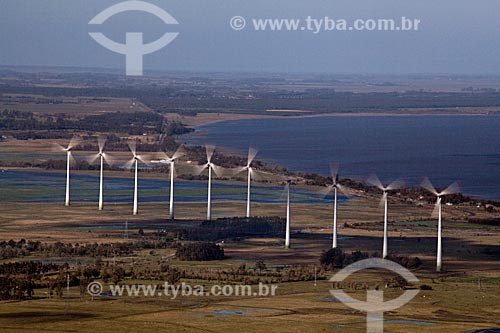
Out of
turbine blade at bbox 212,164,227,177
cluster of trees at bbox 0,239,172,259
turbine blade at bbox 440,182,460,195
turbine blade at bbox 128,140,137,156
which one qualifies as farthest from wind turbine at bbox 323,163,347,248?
turbine blade at bbox 128,140,137,156

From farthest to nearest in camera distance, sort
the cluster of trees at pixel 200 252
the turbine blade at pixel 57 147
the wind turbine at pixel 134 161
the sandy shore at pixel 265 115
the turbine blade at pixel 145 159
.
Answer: the sandy shore at pixel 265 115 → the turbine blade at pixel 57 147 → the turbine blade at pixel 145 159 → the wind turbine at pixel 134 161 → the cluster of trees at pixel 200 252

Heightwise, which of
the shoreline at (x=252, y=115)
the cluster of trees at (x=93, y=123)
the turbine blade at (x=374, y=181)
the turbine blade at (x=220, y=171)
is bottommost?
the turbine blade at (x=374, y=181)

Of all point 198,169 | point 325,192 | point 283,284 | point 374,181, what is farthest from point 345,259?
point 198,169

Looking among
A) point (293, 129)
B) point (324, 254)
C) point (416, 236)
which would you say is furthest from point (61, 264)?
point (293, 129)

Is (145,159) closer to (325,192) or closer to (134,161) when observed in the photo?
(134,161)

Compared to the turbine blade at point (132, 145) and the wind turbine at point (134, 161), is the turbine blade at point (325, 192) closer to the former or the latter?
the wind turbine at point (134, 161)

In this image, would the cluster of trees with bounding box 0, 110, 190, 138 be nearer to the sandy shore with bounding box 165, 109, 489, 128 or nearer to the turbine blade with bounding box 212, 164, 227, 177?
the sandy shore with bounding box 165, 109, 489, 128

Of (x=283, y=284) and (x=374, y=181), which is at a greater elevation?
(x=374, y=181)

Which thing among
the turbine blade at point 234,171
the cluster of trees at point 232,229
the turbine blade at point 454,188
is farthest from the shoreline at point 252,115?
the cluster of trees at point 232,229
